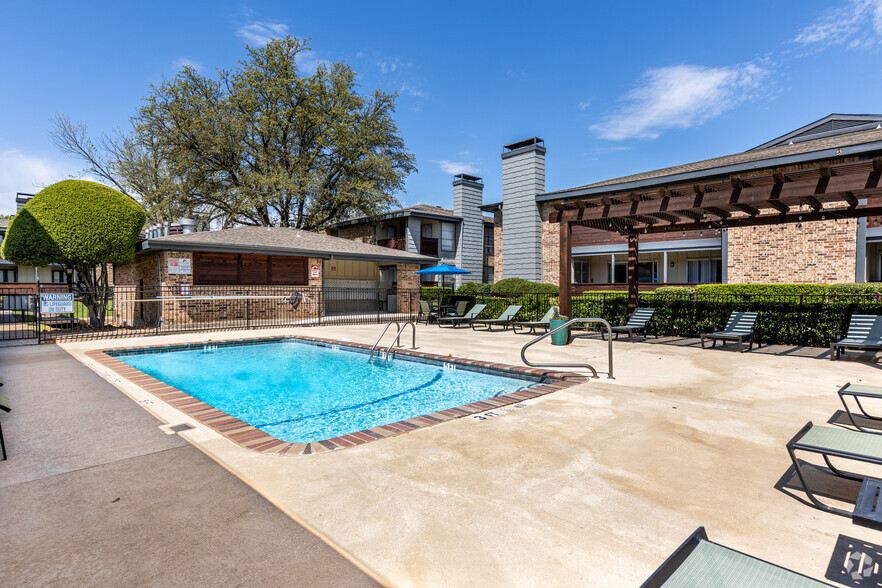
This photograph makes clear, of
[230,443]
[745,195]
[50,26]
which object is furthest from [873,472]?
[50,26]

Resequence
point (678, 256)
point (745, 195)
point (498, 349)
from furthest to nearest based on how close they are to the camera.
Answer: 1. point (678, 256)
2. point (498, 349)
3. point (745, 195)

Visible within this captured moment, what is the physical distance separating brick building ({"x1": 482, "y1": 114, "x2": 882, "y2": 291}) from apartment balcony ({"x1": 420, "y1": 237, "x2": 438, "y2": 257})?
4.99 m

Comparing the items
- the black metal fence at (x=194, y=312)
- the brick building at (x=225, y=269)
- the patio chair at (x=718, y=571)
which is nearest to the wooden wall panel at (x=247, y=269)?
the brick building at (x=225, y=269)

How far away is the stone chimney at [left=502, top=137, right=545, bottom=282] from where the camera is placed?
68.9 ft

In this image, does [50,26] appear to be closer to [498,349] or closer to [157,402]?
[157,402]

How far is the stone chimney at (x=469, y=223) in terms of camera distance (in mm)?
27219

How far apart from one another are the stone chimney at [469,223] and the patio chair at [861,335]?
768 inches

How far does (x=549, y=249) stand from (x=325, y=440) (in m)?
18.8

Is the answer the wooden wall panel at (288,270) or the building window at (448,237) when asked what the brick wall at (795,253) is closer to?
the building window at (448,237)

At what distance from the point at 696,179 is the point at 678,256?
5.16 meters

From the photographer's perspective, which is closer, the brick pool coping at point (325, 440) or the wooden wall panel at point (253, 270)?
the brick pool coping at point (325, 440)

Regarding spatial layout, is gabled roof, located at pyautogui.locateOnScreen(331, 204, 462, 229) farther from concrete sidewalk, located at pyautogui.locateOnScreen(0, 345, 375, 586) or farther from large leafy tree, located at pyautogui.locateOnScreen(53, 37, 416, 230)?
concrete sidewalk, located at pyautogui.locateOnScreen(0, 345, 375, 586)

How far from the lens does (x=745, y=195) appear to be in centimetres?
829

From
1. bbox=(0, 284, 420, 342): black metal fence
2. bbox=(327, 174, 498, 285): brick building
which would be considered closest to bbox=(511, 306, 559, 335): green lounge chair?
bbox=(0, 284, 420, 342): black metal fence
